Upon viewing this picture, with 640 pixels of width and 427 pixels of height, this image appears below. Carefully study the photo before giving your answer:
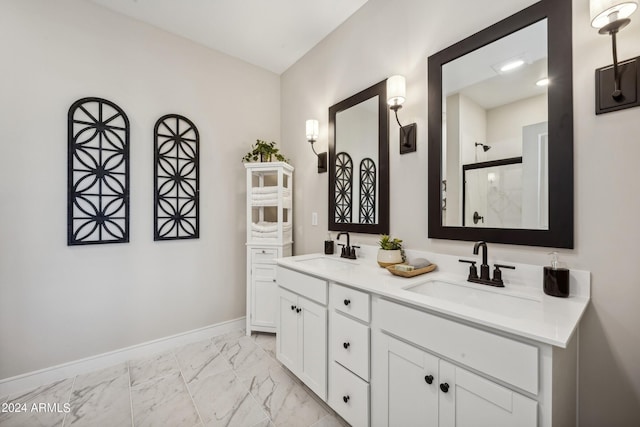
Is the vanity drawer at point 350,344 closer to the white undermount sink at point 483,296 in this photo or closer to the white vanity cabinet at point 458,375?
the white vanity cabinet at point 458,375

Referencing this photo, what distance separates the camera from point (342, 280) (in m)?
1.40

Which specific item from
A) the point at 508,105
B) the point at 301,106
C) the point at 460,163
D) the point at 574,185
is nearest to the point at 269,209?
the point at 301,106

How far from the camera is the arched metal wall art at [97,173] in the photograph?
1.94 m

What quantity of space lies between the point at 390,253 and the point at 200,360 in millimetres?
1767

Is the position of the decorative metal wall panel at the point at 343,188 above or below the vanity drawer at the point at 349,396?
above

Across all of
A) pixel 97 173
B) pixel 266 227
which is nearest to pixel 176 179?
pixel 97 173

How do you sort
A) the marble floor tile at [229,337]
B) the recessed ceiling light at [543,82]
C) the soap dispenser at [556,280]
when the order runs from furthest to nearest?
1. the marble floor tile at [229,337]
2. the recessed ceiling light at [543,82]
3. the soap dispenser at [556,280]

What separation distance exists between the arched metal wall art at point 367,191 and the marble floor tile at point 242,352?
1.42 meters

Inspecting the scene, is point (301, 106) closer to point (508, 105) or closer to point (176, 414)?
point (508, 105)

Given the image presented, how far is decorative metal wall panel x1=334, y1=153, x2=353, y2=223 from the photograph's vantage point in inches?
85.2

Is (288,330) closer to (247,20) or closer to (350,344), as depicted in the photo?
(350,344)

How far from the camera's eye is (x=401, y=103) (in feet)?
5.42

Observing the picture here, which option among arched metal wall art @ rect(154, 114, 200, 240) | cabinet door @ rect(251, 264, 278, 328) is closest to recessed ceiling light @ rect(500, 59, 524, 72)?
cabinet door @ rect(251, 264, 278, 328)

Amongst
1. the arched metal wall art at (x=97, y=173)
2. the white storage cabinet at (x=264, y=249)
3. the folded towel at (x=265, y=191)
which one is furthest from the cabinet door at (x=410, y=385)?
the arched metal wall art at (x=97, y=173)
